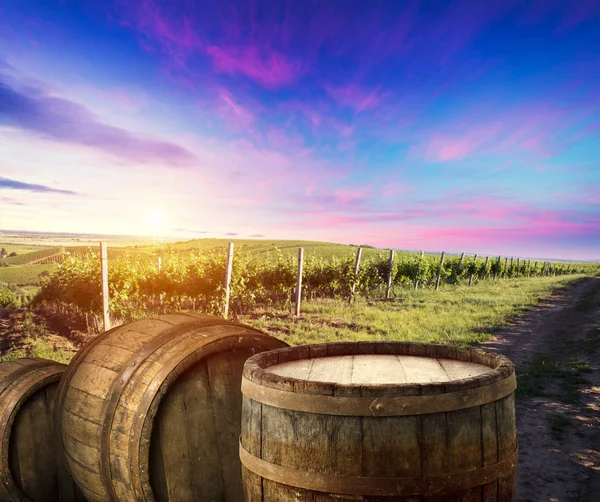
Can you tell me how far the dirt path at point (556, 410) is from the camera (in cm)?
426

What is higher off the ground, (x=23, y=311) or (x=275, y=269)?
(x=275, y=269)

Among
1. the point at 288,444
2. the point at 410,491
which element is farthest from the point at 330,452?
the point at 410,491

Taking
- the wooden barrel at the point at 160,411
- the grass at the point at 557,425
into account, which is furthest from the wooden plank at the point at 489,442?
the grass at the point at 557,425

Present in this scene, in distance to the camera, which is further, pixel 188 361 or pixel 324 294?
pixel 324 294

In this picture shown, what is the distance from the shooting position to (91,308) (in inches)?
508

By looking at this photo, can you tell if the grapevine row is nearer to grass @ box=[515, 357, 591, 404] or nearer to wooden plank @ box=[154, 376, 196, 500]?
grass @ box=[515, 357, 591, 404]


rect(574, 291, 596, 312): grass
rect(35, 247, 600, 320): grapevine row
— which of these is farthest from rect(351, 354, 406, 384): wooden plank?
rect(574, 291, 596, 312): grass

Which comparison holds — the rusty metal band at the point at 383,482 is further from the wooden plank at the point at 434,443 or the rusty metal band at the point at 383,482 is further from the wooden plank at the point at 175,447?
the wooden plank at the point at 175,447

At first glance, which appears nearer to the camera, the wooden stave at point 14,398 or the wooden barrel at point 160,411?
the wooden barrel at point 160,411

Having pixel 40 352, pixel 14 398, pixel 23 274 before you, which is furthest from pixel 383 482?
pixel 23 274

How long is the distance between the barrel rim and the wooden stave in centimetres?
195

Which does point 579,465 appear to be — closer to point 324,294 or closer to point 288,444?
point 288,444

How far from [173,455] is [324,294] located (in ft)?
61.5

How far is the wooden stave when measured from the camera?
123 inches
